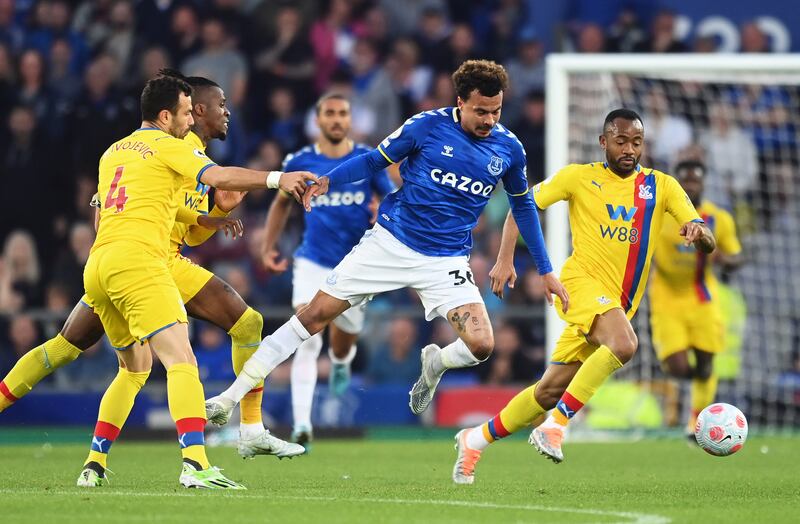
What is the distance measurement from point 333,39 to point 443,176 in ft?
30.0

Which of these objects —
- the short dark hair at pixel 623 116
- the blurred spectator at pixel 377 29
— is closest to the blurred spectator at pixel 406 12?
the blurred spectator at pixel 377 29

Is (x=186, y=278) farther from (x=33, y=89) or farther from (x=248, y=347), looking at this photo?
(x=33, y=89)

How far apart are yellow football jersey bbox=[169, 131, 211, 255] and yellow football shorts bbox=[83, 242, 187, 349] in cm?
83

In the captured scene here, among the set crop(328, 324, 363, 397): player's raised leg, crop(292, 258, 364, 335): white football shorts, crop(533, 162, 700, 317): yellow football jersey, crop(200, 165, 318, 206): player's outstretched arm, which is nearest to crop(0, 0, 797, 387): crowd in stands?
crop(328, 324, 363, 397): player's raised leg

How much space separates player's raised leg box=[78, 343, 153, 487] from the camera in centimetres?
768

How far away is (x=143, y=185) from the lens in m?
7.33

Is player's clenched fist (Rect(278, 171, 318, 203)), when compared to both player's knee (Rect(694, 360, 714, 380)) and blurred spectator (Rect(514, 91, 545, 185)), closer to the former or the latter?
player's knee (Rect(694, 360, 714, 380))

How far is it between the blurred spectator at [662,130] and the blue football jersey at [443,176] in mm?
7405

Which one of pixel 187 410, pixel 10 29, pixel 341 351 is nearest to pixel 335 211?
pixel 341 351

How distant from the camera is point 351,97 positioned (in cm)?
1655

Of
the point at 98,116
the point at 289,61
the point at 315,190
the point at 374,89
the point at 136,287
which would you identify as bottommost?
the point at 136,287

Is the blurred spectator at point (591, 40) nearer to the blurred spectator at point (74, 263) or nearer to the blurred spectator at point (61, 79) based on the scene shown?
the blurred spectator at point (61, 79)

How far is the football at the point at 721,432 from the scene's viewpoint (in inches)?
337

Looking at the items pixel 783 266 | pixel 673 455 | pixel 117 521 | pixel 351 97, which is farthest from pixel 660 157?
pixel 117 521
